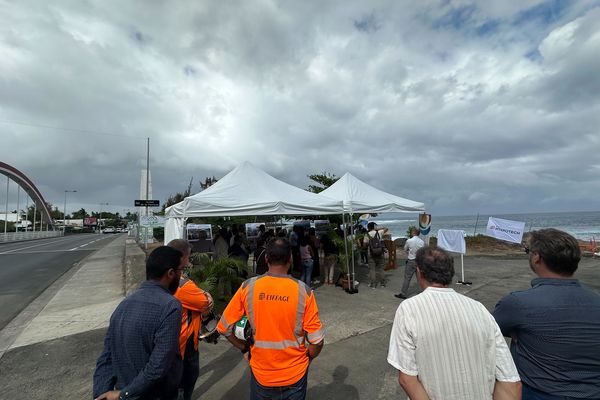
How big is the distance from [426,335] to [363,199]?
7666mm

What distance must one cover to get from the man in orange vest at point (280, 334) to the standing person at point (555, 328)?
3.78 feet

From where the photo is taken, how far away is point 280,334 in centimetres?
199

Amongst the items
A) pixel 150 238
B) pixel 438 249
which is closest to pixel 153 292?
pixel 438 249

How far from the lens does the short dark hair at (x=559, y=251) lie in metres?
1.71

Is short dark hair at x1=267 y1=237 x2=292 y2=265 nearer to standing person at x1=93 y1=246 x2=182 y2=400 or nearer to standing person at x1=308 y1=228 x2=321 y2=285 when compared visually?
standing person at x1=93 y1=246 x2=182 y2=400

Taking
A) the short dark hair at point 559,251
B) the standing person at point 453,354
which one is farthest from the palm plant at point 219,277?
the short dark hair at point 559,251

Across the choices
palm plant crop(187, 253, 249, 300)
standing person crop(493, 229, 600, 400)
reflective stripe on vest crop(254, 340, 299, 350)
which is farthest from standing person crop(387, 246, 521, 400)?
palm plant crop(187, 253, 249, 300)

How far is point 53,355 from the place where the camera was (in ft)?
14.6

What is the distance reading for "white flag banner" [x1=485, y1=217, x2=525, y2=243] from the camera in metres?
8.36

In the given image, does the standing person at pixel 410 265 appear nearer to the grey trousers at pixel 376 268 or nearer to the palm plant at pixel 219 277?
the grey trousers at pixel 376 268

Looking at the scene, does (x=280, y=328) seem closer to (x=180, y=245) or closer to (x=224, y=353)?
(x=180, y=245)

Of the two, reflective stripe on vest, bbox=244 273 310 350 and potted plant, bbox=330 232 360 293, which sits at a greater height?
reflective stripe on vest, bbox=244 273 310 350

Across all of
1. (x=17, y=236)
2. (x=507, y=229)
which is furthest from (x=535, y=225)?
(x=17, y=236)

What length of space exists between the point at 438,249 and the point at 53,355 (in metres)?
5.48
